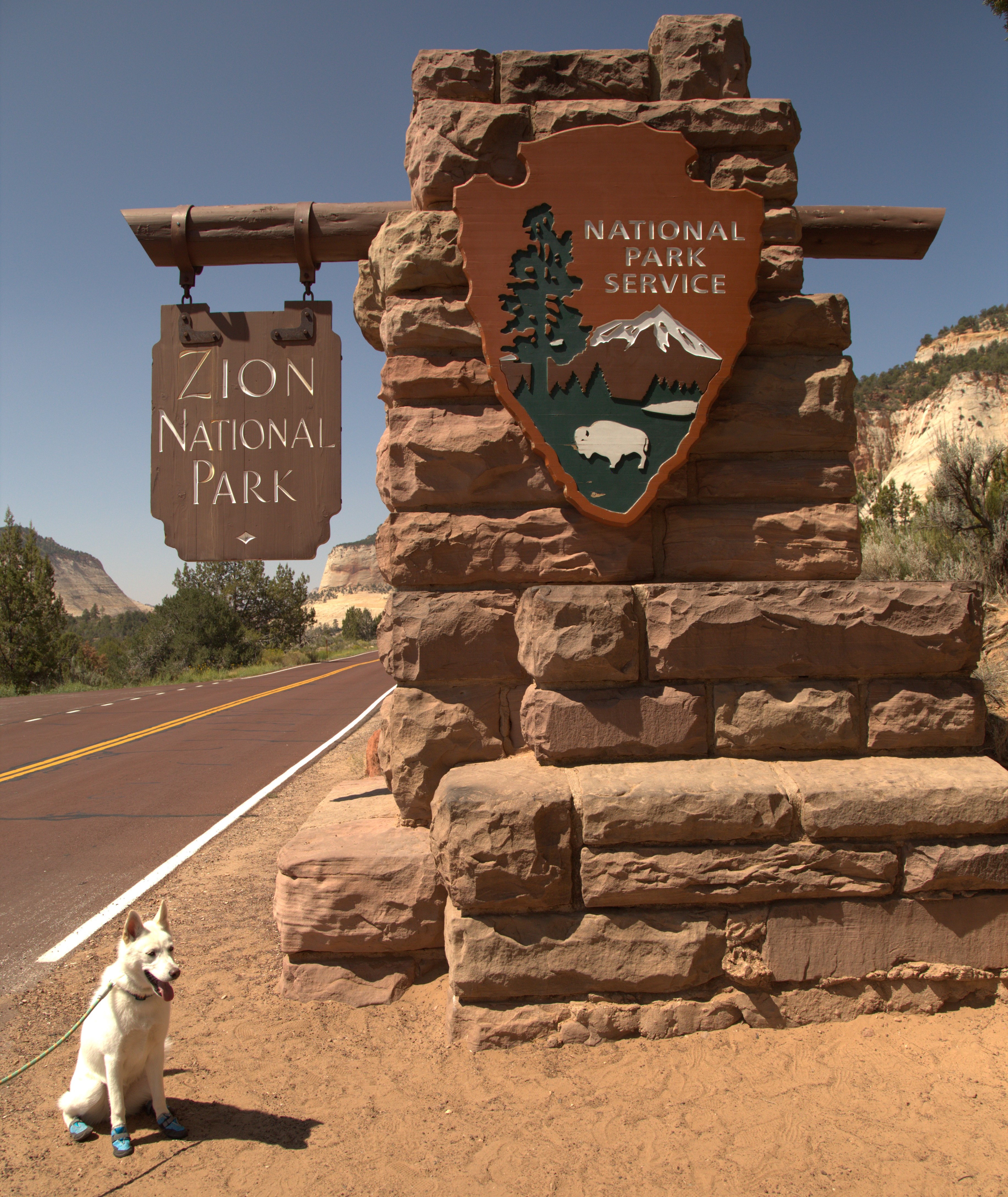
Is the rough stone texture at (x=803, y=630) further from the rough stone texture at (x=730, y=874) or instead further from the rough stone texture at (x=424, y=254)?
the rough stone texture at (x=424, y=254)

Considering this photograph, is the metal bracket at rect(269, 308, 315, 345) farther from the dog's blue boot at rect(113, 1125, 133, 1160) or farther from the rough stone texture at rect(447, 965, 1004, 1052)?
the dog's blue boot at rect(113, 1125, 133, 1160)

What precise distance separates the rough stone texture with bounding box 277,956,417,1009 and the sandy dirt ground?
0.06 meters

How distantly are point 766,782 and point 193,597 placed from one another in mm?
44740

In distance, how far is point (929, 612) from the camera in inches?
132

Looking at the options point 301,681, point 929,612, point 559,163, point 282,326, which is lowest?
point 301,681

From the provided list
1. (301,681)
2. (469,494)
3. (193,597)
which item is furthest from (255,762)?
(193,597)

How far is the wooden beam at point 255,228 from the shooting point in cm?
416

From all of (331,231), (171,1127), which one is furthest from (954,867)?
(331,231)

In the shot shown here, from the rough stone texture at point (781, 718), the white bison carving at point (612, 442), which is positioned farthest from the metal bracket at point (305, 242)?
the rough stone texture at point (781, 718)

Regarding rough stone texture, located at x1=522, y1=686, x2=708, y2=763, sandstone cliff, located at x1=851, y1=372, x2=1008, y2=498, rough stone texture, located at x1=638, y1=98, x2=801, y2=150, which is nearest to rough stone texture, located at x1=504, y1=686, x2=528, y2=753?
rough stone texture, located at x1=522, y1=686, x2=708, y2=763

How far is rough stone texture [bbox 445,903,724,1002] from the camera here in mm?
3078

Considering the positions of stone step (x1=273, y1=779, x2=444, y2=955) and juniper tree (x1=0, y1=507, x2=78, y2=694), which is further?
juniper tree (x1=0, y1=507, x2=78, y2=694)

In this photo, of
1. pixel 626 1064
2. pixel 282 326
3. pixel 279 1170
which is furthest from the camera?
pixel 282 326

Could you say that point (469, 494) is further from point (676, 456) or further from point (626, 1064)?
point (626, 1064)
